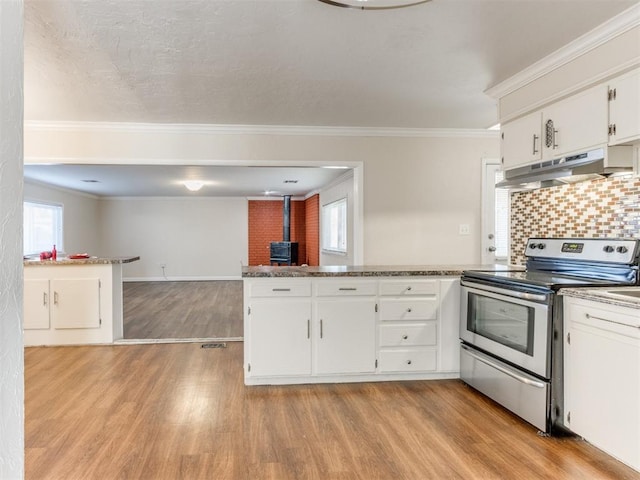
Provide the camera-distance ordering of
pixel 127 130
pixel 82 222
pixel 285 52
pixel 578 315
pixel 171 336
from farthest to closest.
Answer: pixel 82 222 → pixel 171 336 → pixel 127 130 → pixel 285 52 → pixel 578 315

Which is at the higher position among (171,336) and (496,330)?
(496,330)

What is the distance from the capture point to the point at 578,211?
302 cm

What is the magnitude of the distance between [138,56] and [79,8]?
1.80 ft

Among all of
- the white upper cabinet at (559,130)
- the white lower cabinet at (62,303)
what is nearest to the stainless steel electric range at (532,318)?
the white upper cabinet at (559,130)

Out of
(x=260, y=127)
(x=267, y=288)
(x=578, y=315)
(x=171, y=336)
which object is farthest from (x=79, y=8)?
(x=171, y=336)

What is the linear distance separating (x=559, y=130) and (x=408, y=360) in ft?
6.26

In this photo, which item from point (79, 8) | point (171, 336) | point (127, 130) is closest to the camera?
point (79, 8)

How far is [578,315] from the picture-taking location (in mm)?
2270

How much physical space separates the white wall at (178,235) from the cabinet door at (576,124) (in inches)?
341

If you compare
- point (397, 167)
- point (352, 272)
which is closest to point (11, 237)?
point (352, 272)

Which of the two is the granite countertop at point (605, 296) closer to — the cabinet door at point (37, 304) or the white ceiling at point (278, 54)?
the white ceiling at point (278, 54)

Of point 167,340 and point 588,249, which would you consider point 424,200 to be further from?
point 167,340

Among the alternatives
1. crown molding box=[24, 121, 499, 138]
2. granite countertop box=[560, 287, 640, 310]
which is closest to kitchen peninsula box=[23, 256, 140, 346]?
crown molding box=[24, 121, 499, 138]

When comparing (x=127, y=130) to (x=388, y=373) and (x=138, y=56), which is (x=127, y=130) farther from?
(x=388, y=373)
